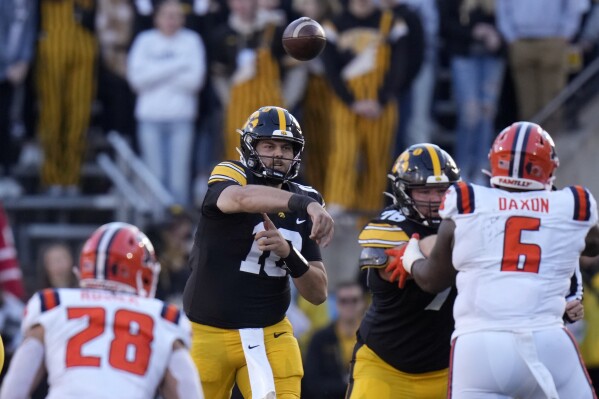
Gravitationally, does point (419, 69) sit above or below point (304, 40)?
→ below

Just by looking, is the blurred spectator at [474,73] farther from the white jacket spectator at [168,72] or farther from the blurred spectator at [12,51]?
the blurred spectator at [12,51]

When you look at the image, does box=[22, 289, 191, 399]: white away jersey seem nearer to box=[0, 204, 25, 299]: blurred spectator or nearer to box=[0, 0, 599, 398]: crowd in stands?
box=[0, 0, 599, 398]: crowd in stands

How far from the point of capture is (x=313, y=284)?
7.25 metres

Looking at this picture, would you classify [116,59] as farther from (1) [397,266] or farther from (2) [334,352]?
(1) [397,266]

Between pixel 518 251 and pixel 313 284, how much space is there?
4.28 ft

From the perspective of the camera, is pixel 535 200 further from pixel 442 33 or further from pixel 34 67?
pixel 34 67

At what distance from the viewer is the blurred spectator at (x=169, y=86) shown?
1198cm

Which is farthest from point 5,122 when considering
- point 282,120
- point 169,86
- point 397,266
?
point 397,266

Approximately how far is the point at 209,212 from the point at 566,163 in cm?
527

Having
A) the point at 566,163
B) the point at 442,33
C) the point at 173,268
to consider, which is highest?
the point at 442,33

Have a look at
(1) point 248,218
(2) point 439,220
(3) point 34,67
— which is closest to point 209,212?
(1) point 248,218

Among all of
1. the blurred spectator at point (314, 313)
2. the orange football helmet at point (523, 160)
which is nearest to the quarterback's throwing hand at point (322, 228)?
the orange football helmet at point (523, 160)

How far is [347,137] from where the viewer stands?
1154 centimetres

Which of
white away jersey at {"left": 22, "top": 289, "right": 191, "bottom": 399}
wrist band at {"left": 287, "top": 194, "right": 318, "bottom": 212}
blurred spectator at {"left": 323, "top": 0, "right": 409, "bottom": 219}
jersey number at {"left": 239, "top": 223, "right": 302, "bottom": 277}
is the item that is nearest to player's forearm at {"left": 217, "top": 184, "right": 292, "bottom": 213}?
wrist band at {"left": 287, "top": 194, "right": 318, "bottom": 212}
